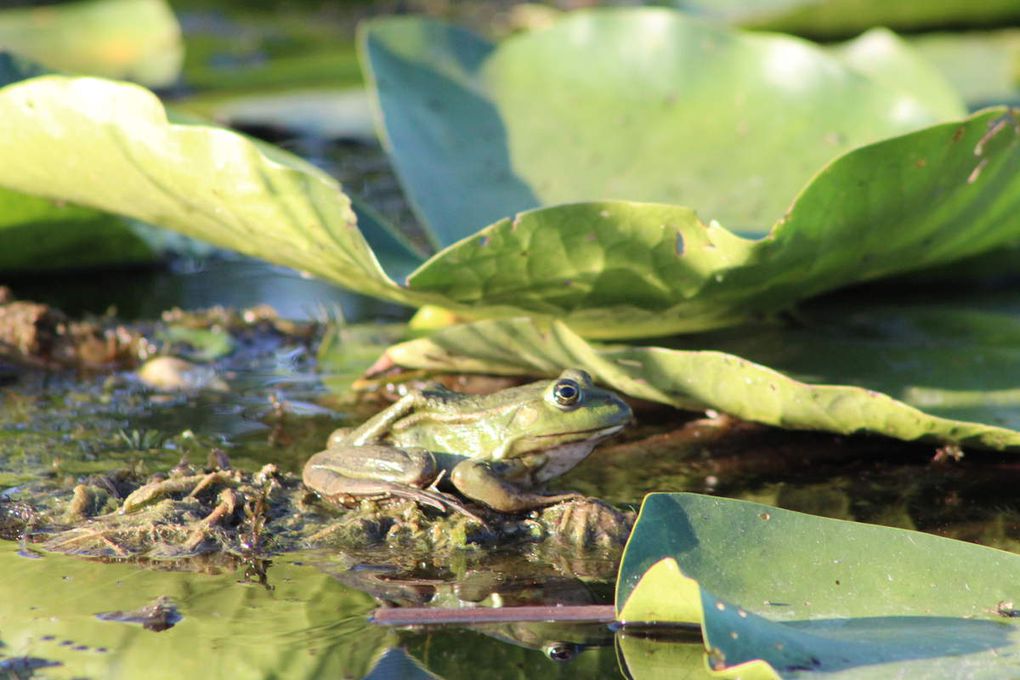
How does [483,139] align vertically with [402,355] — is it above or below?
above

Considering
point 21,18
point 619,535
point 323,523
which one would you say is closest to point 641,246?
point 619,535

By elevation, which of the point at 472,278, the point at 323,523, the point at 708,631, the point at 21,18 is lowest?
the point at 323,523

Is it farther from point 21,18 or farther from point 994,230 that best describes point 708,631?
point 21,18

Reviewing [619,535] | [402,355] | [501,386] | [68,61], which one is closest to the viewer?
[619,535]

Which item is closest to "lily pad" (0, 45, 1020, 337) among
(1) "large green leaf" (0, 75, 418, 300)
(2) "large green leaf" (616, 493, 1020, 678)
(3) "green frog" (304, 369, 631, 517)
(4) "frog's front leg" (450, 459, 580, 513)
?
(1) "large green leaf" (0, 75, 418, 300)

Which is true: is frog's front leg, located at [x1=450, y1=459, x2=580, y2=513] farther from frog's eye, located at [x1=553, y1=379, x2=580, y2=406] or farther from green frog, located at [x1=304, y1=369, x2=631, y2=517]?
frog's eye, located at [x1=553, y1=379, x2=580, y2=406]

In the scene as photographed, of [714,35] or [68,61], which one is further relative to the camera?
[68,61]

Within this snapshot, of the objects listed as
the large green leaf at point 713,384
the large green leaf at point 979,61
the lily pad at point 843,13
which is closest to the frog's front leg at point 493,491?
the large green leaf at point 713,384
